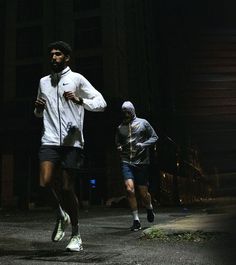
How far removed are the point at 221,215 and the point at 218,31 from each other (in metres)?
0.41

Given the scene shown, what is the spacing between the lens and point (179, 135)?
111cm

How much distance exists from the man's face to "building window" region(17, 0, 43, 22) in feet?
93.7

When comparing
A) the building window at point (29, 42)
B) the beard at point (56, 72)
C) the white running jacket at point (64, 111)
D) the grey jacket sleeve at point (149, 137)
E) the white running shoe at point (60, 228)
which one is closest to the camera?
the white running shoe at point (60, 228)

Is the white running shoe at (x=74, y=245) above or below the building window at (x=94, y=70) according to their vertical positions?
below

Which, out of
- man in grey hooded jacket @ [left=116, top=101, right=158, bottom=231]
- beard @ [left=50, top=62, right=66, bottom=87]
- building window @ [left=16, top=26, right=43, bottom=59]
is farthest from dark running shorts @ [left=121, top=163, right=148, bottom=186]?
building window @ [left=16, top=26, right=43, bottom=59]

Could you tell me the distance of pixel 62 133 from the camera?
3.44m

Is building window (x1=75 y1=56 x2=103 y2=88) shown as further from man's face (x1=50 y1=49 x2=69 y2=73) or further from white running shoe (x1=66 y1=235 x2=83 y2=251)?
white running shoe (x1=66 y1=235 x2=83 y2=251)

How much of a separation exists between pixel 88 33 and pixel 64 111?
26.7 meters

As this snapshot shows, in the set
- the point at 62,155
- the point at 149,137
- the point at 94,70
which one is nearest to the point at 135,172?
the point at 149,137

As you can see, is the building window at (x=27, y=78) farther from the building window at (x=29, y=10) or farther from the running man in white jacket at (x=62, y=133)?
the running man in white jacket at (x=62, y=133)

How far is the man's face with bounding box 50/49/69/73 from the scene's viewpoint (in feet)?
11.5

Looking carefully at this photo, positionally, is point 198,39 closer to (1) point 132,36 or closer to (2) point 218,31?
(2) point 218,31

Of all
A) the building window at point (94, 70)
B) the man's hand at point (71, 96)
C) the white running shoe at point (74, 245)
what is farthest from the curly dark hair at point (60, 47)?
the building window at point (94, 70)

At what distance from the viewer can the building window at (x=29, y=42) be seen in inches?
1187
